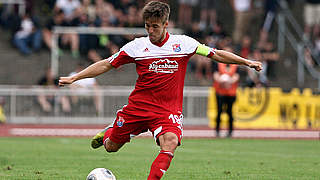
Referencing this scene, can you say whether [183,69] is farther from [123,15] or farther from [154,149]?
[123,15]

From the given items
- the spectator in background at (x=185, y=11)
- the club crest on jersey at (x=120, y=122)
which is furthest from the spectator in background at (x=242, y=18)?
the club crest on jersey at (x=120, y=122)

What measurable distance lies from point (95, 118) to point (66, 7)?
17.4ft

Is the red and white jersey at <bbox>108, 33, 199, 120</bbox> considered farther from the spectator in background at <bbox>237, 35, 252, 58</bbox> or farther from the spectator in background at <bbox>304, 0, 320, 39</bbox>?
the spectator in background at <bbox>304, 0, 320, 39</bbox>

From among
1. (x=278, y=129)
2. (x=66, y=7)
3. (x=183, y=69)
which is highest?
(x=66, y=7)

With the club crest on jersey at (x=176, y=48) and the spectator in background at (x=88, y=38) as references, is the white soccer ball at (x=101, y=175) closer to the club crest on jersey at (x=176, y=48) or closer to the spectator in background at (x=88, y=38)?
the club crest on jersey at (x=176, y=48)

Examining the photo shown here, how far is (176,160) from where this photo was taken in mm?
12789

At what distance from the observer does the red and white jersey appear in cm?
827

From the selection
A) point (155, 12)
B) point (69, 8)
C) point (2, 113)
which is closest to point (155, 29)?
point (155, 12)

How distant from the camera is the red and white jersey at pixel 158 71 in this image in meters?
8.27

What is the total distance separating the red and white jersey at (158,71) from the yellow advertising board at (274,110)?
50.3 feet

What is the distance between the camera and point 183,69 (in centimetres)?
842

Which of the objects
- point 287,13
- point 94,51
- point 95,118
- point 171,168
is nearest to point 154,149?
point 171,168

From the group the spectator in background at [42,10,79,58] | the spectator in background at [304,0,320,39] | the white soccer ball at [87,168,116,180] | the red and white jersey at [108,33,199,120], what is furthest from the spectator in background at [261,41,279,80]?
the white soccer ball at [87,168,116,180]

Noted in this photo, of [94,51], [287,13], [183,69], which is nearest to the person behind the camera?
[183,69]
